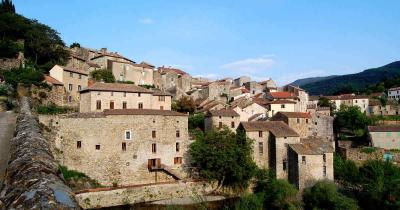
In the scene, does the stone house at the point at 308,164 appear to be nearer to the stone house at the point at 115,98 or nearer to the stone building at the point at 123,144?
the stone building at the point at 123,144

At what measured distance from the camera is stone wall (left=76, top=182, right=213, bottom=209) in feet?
111

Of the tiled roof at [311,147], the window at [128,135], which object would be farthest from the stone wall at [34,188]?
the tiled roof at [311,147]

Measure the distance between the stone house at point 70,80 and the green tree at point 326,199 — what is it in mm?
29455

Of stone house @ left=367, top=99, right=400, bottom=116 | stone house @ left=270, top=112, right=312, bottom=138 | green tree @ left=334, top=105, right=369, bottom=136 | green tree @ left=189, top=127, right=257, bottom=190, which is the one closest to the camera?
green tree @ left=189, top=127, right=257, bottom=190

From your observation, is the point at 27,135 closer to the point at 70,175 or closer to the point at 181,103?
the point at 70,175

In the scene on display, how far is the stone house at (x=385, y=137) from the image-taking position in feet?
161

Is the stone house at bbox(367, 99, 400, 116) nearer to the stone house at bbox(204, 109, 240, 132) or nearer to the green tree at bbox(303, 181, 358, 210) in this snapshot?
the stone house at bbox(204, 109, 240, 132)

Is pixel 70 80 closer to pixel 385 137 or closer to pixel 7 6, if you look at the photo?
pixel 7 6

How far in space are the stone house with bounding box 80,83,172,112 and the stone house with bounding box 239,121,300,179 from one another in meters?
12.1

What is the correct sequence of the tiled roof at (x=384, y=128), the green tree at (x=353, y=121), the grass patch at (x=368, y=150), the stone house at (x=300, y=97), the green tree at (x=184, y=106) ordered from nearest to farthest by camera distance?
the grass patch at (x=368, y=150) < the tiled roof at (x=384, y=128) < the green tree at (x=353, y=121) < the green tree at (x=184, y=106) < the stone house at (x=300, y=97)

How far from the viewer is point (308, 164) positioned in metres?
40.6

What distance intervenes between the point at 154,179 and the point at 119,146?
16.8 ft

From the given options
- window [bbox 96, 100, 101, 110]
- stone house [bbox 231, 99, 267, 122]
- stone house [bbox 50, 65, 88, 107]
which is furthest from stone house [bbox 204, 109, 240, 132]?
stone house [bbox 50, 65, 88, 107]

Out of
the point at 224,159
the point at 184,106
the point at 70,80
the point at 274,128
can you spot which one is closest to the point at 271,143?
the point at 274,128
